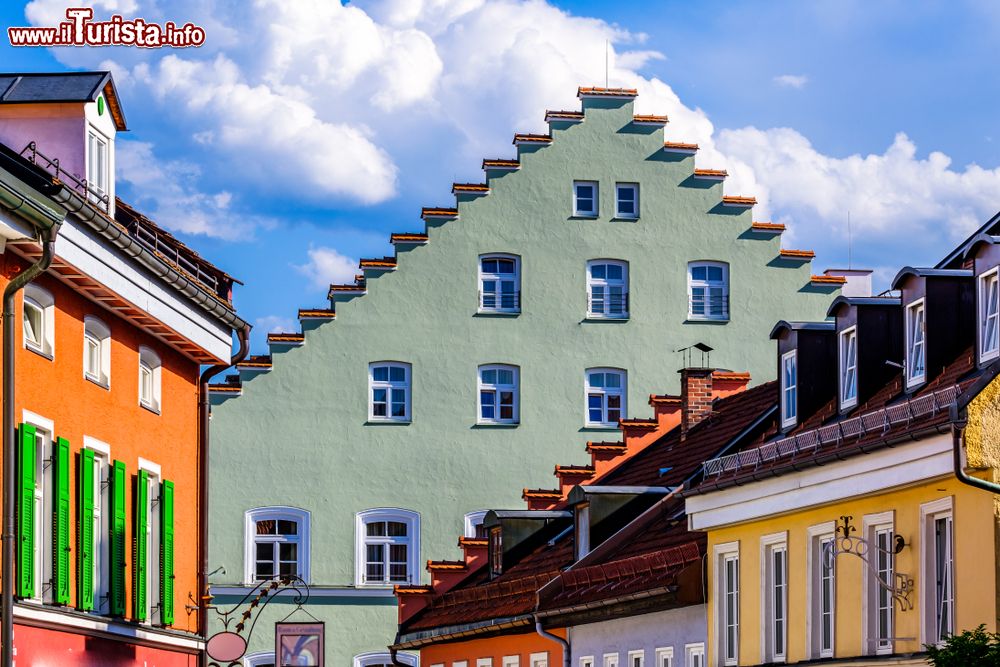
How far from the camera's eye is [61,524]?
76.2 ft

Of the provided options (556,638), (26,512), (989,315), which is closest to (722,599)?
(556,638)

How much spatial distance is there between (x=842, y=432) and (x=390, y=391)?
87.7 ft

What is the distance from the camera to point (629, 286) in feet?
156

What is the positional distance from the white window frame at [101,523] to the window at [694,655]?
699 cm

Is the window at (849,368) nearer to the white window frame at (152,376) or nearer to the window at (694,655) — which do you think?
the window at (694,655)

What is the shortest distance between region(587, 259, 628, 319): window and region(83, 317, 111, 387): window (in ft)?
74.6

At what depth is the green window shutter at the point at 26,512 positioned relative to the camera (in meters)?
21.5

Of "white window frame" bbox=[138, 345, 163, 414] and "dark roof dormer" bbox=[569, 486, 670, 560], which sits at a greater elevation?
"white window frame" bbox=[138, 345, 163, 414]

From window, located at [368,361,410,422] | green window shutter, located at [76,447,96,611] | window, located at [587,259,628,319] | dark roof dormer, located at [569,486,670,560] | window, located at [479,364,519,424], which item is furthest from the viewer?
window, located at [587,259,628,319]

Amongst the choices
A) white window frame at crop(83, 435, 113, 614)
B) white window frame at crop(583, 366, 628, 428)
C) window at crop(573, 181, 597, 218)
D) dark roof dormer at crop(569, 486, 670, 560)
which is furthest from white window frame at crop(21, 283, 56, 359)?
window at crop(573, 181, 597, 218)

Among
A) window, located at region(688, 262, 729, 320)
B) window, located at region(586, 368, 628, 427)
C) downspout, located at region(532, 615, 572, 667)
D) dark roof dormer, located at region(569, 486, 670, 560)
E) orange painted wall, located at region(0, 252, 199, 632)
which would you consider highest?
window, located at region(688, 262, 729, 320)

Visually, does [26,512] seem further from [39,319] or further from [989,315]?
[989,315]

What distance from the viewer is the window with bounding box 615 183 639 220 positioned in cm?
4741

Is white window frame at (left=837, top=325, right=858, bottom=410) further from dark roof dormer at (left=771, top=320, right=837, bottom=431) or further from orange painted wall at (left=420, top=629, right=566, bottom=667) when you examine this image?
orange painted wall at (left=420, top=629, right=566, bottom=667)
